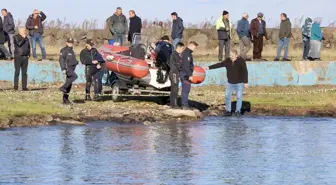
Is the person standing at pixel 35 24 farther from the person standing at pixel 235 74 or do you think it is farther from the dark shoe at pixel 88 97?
the person standing at pixel 235 74

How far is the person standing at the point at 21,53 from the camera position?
29.1m

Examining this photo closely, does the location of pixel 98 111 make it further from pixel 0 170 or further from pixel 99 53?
pixel 0 170

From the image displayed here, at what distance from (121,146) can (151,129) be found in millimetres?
3059

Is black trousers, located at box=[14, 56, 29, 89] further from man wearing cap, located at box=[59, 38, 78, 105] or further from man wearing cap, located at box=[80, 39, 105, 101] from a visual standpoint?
man wearing cap, located at box=[59, 38, 78, 105]

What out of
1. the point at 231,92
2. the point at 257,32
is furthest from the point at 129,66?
the point at 257,32

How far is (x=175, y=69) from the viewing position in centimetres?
2556

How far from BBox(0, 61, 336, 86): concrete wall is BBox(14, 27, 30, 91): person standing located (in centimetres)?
286

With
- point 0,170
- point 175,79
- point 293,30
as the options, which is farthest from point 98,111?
point 293,30

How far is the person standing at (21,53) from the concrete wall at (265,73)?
2.86 meters

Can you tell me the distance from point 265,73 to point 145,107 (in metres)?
7.25

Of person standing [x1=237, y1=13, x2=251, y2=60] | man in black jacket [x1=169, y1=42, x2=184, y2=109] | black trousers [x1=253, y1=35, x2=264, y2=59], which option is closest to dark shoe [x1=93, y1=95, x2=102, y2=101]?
man in black jacket [x1=169, y1=42, x2=184, y2=109]

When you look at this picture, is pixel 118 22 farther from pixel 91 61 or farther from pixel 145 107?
pixel 145 107

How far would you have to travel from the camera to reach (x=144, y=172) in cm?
1703

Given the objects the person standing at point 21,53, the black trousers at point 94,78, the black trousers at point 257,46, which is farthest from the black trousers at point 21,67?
the black trousers at point 257,46
